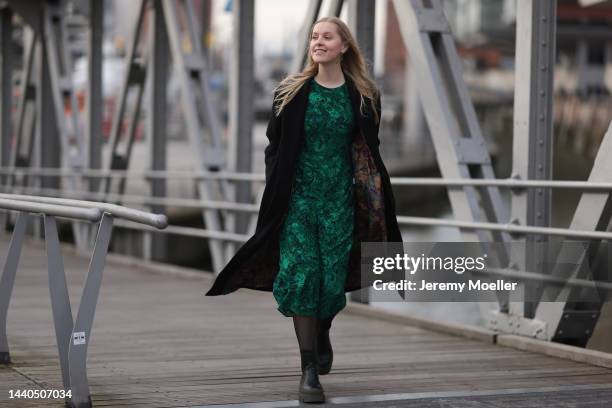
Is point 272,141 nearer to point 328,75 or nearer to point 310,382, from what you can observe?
point 328,75

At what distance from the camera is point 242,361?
6.42 meters

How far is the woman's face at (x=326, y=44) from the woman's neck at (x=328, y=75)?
0.04 meters

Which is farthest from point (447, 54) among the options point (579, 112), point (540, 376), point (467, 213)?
point (579, 112)

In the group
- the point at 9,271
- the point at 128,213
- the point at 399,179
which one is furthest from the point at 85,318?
the point at 399,179

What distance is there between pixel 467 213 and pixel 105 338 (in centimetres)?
235

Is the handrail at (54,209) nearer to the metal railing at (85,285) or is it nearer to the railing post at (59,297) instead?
the metal railing at (85,285)

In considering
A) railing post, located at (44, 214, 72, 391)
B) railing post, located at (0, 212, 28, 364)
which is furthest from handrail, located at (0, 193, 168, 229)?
railing post, located at (0, 212, 28, 364)

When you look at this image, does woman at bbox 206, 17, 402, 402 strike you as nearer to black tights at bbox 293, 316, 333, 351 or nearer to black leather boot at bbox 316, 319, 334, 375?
black tights at bbox 293, 316, 333, 351

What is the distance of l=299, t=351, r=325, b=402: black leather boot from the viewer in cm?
517

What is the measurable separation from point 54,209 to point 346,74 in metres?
1.36

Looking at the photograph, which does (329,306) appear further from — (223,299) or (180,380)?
(223,299)

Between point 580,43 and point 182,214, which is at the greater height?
point 580,43

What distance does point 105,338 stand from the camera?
7266 mm

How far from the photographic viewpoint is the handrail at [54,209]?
4.73 metres
